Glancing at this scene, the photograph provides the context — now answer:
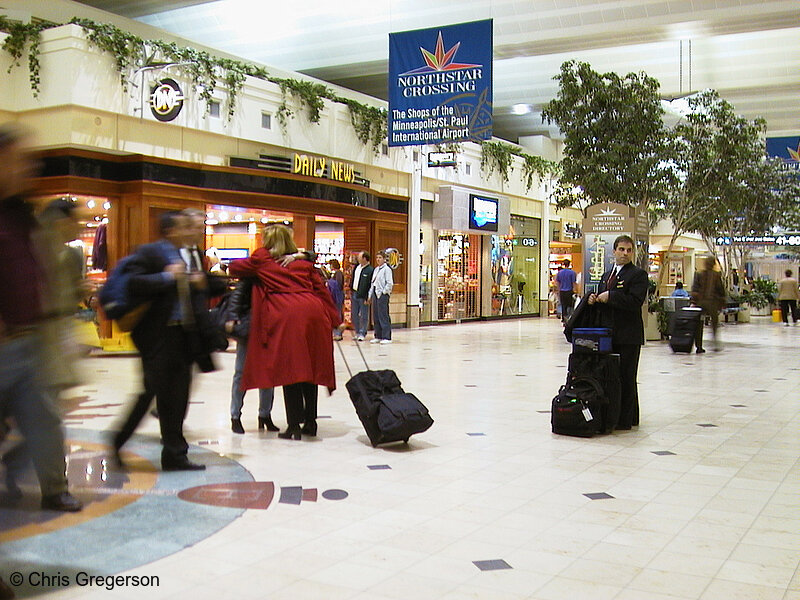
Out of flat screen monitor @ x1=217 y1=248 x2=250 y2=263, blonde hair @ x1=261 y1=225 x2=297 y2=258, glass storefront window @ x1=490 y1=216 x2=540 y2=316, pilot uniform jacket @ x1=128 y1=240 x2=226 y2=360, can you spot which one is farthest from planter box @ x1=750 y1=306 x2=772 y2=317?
pilot uniform jacket @ x1=128 y1=240 x2=226 y2=360

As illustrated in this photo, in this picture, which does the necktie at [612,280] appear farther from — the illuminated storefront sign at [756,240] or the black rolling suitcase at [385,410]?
the illuminated storefront sign at [756,240]

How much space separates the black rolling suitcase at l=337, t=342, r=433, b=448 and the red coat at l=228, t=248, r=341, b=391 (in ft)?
0.81

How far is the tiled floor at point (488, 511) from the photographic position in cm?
309

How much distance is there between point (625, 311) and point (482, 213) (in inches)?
598

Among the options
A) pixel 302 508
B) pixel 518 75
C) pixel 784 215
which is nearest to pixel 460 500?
pixel 302 508

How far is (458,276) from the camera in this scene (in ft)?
71.2

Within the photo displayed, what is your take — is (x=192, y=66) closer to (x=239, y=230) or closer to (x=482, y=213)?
(x=239, y=230)

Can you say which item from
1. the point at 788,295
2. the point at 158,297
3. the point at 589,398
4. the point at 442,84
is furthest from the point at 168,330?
the point at 788,295

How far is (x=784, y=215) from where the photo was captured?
24422 millimetres

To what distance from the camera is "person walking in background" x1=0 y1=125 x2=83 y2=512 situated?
9.23 feet

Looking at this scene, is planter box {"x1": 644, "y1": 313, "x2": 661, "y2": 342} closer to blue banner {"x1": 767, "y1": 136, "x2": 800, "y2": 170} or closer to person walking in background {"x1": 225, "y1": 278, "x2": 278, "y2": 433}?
blue banner {"x1": 767, "y1": 136, "x2": 800, "y2": 170}

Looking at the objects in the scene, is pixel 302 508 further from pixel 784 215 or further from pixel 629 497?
pixel 784 215

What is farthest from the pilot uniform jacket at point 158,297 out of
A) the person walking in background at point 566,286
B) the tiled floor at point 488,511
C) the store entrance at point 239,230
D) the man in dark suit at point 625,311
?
the person walking in background at point 566,286

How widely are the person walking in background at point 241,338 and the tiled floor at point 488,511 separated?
7.5 inches
